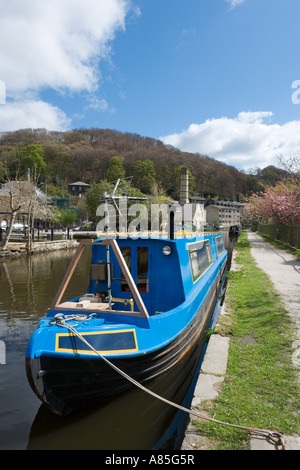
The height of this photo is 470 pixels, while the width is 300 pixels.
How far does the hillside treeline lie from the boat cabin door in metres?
85.3

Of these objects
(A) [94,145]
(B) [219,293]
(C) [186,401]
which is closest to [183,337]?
(C) [186,401]

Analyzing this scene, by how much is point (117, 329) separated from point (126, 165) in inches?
4564

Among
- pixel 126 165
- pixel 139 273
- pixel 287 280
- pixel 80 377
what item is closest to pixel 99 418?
pixel 80 377

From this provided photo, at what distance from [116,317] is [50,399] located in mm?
1476

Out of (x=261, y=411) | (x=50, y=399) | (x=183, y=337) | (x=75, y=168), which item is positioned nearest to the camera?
(x=261, y=411)

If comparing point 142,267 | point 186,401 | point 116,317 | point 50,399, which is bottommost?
point 186,401

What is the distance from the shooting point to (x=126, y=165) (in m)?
117

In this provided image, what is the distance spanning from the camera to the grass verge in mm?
3445

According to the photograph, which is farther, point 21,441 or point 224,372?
point 224,372

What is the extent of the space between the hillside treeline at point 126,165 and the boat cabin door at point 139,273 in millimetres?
85280

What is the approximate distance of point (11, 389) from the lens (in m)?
5.64

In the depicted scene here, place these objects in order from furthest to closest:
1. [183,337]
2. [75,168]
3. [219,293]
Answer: [75,168] → [219,293] → [183,337]

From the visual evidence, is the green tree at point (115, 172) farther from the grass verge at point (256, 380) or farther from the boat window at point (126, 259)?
the grass verge at point (256, 380)

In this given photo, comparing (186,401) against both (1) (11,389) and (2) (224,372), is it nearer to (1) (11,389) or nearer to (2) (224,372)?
(2) (224,372)
